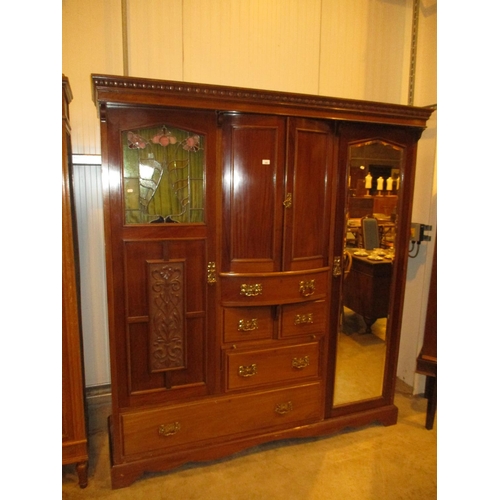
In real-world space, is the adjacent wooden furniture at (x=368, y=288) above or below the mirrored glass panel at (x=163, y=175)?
below

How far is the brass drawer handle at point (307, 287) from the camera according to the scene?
1.98 metres

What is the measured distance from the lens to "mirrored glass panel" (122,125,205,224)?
67.3 inches

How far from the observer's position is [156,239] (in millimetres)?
1740

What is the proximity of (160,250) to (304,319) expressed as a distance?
0.91 metres

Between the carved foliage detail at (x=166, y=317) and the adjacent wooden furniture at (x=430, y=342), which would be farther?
the adjacent wooden furniture at (x=430, y=342)

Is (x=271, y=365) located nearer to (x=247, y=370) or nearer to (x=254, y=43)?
(x=247, y=370)

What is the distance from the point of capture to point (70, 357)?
1.74 metres

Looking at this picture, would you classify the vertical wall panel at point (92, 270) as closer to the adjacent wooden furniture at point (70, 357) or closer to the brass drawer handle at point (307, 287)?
the adjacent wooden furniture at point (70, 357)

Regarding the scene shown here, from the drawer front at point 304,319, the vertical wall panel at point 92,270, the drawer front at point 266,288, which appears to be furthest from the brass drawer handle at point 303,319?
the vertical wall panel at point 92,270

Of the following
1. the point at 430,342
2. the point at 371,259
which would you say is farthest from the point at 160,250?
the point at 430,342

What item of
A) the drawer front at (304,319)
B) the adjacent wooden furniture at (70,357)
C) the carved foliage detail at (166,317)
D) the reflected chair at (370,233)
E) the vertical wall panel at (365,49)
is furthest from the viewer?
the vertical wall panel at (365,49)
